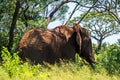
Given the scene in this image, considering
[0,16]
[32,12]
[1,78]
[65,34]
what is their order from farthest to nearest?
[32,12]
[0,16]
[65,34]
[1,78]

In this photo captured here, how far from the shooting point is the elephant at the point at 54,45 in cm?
991

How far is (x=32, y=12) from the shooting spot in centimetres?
1781

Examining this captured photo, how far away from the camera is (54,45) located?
34.0ft

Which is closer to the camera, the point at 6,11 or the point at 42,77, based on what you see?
the point at 42,77

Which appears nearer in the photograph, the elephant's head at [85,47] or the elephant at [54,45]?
the elephant at [54,45]

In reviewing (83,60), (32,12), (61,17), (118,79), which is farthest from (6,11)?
(118,79)

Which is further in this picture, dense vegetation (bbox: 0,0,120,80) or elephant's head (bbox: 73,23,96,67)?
elephant's head (bbox: 73,23,96,67)

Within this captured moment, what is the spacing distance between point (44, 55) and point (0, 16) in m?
6.94

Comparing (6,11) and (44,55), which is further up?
(6,11)

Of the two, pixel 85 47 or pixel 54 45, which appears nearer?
pixel 54 45

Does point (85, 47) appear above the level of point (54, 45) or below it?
below

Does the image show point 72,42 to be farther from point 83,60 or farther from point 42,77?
point 42,77

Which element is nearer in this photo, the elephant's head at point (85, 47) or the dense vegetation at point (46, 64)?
the dense vegetation at point (46, 64)

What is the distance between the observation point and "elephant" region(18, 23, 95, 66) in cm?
991
